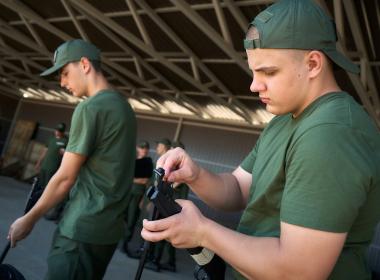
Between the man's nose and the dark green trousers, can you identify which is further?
the dark green trousers

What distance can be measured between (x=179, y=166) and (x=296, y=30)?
62 cm

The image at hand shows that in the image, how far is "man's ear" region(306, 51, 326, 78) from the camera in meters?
0.99

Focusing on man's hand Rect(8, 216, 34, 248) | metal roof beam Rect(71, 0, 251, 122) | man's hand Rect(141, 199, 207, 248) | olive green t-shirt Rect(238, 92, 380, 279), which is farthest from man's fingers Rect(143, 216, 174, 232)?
metal roof beam Rect(71, 0, 251, 122)

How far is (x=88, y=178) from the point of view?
2.14 meters

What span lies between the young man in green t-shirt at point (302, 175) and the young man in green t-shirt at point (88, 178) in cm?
114

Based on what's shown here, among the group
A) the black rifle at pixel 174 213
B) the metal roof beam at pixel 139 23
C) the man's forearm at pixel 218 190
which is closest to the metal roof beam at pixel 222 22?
the metal roof beam at pixel 139 23

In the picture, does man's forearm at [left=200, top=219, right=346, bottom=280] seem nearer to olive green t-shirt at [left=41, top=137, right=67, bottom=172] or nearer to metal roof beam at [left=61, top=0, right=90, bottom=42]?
olive green t-shirt at [left=41, top=137, right=67, bottom=172]

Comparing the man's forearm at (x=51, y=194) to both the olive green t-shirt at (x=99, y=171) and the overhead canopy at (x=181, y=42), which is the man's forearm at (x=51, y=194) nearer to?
the olive green t-shirt at (x=99, y=171)

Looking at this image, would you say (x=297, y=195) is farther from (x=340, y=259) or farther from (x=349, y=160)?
(x=340, y=259)

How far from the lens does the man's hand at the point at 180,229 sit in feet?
3.07

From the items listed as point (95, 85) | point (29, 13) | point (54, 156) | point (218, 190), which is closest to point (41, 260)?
point (95, 85)

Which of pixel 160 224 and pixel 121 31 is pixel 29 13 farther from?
pixel 160 224

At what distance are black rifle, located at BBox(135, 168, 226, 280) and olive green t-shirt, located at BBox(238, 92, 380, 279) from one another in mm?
169

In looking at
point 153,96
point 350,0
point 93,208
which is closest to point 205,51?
point 350,0
